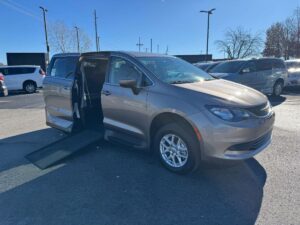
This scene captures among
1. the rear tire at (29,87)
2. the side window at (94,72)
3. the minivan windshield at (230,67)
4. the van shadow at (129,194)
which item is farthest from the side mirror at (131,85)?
the rear tire at (29,87)

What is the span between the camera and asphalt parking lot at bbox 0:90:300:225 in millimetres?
2834

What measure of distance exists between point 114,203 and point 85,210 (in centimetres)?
35

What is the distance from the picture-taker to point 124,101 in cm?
428

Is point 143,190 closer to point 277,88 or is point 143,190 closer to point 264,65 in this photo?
point 264,65

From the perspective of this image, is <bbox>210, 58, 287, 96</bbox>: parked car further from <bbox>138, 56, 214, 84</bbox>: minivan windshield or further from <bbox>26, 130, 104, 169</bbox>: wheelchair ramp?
<bbox>26, 130, 104, 169</bbox>: wheelchair ramp

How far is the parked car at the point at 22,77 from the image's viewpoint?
16.1 meters

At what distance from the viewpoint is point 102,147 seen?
202 inches

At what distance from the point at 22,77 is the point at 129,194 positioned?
51.2 ft

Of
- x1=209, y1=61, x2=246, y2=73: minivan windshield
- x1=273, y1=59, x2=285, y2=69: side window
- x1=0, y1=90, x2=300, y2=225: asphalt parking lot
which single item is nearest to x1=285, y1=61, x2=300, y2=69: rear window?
x1=273, y1=59, x2=285, y2=69: side window

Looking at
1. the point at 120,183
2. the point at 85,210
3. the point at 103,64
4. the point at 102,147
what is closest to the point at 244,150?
the point at 120,183

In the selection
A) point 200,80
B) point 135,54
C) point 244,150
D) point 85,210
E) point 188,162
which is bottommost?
point 85,210

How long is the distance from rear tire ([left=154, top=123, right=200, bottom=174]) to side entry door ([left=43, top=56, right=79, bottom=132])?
2374 mm

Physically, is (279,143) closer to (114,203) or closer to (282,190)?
(282,190)

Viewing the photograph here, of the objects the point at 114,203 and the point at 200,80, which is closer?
the point at 114,203
